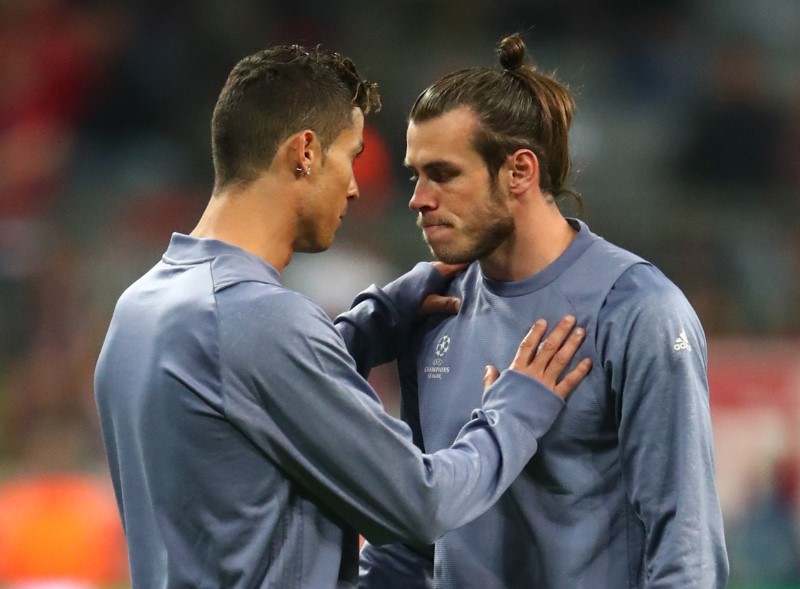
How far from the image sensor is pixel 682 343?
9.00ft

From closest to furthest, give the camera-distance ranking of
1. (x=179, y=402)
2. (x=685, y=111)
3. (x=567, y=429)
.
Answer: (x=179, y=402) → (x=567, y=429) → (x=685, y=111)

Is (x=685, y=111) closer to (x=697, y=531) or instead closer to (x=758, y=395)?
(x=758, y=395)

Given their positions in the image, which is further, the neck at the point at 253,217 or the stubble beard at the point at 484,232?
the stubble beard at the point at 484,232

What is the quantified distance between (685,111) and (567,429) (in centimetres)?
626

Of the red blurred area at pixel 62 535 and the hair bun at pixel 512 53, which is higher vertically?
the hair bun at pixel 512 53

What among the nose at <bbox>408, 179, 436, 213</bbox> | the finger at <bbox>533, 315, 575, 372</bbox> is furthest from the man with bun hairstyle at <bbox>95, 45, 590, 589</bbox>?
the nose at <bbox>408, 179, 436, 213</bbox>

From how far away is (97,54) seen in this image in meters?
8.91

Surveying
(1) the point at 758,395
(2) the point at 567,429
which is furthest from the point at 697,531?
(1) the point at 758,395

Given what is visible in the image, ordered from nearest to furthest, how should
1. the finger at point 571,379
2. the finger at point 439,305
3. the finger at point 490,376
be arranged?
1. the finger at point 571,379
2. the finger at point 490,376
3. the finger at point 439,305

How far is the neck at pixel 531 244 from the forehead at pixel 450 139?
191 mm

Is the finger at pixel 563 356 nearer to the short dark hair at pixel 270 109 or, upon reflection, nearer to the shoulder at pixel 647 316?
the shoulder at pixel 647 316

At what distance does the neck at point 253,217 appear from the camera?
2.66 metres

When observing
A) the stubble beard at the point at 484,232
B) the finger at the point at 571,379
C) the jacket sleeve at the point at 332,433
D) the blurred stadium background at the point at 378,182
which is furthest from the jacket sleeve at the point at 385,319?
the blurred stadium background at the point at 378,182

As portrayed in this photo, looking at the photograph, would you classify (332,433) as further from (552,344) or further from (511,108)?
(511,108)
